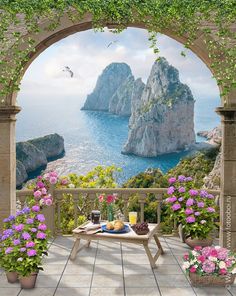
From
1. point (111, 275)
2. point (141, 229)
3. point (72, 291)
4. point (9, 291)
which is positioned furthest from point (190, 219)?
point (9, 291)

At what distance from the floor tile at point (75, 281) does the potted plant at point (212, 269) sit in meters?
1.21

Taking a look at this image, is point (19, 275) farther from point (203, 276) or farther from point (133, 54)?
point (133, 54)

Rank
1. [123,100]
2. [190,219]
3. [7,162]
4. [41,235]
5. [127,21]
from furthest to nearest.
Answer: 1. [123,100]
2. [190,219]
3. [7,162]
4. [127,21]
5. [41,235]

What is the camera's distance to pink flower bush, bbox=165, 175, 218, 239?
695 centimetres

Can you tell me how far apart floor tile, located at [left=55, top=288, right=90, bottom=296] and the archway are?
1.55m

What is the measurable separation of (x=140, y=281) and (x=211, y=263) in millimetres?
893

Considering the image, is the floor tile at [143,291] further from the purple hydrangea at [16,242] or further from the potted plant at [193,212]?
the potted plant at [193,212]

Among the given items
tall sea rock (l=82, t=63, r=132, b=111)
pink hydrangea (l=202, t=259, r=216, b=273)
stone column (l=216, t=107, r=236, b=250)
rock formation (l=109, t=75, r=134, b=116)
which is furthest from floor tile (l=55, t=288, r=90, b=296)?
tall sea rock (l=82, t=63, r=132, b=111)

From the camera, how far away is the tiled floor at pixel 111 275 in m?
5.29

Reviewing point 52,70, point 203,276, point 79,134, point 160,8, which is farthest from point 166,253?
point 79,134

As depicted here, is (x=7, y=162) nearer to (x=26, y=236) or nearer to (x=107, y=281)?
(x=26, y=236)

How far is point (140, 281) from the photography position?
5.63 meters

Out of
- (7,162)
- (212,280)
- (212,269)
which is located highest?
(7,162)

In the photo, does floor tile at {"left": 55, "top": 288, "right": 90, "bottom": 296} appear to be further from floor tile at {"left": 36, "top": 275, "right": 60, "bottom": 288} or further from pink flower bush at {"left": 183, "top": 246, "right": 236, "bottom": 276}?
pink flower bush at {"left": 183, "top": 246, "right": 236, "bottom": 276}
